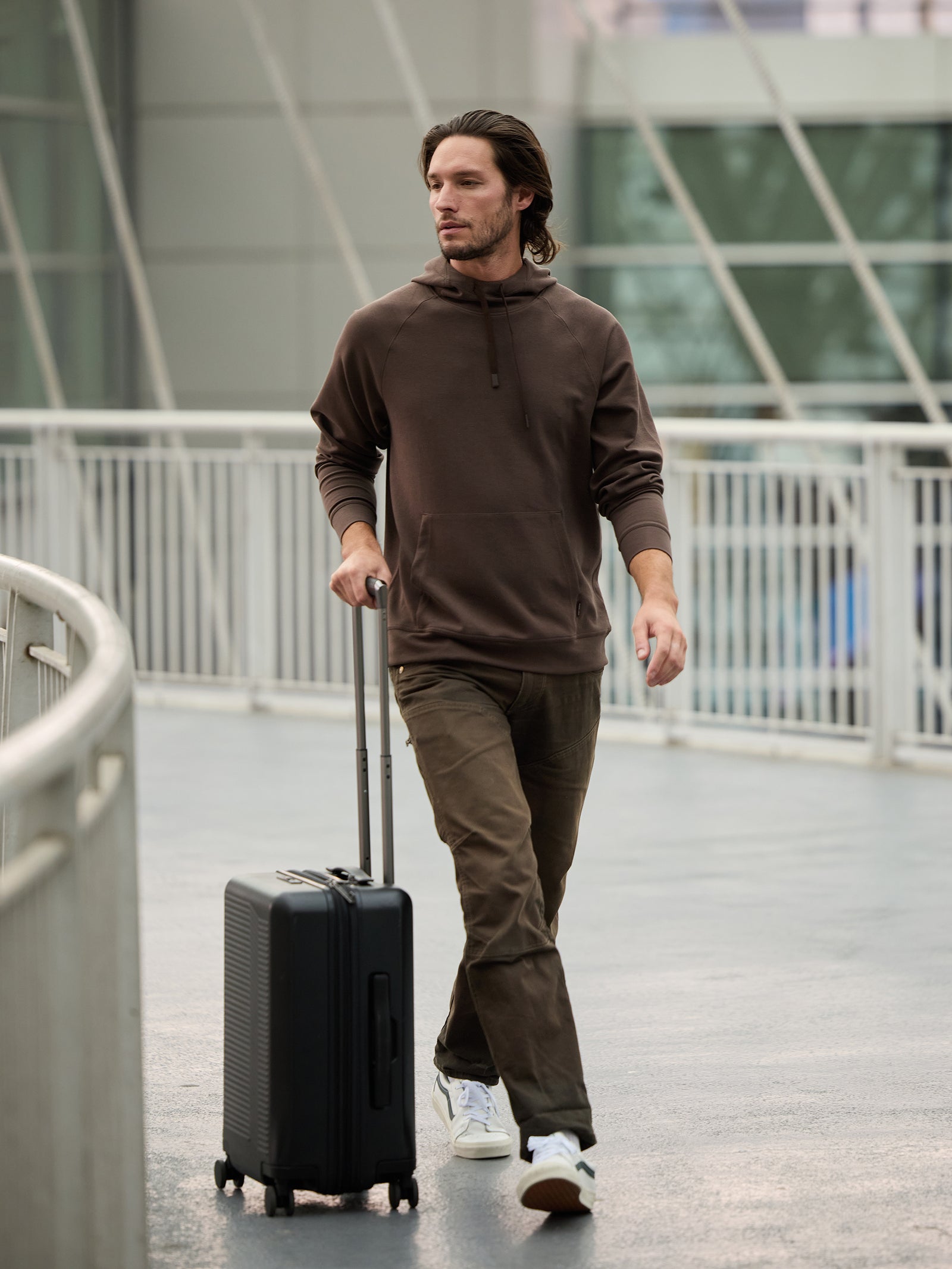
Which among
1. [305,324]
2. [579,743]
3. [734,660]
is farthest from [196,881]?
[305,324]

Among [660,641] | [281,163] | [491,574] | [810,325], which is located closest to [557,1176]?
[660,641]

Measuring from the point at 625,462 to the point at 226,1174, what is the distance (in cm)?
145

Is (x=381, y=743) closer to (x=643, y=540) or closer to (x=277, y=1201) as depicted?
(x=643, y=540)

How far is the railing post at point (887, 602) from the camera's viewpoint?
8.48 metres

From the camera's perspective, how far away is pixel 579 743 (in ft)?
12.5

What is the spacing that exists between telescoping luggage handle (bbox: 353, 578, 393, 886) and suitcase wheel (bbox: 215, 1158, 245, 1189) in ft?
1.90

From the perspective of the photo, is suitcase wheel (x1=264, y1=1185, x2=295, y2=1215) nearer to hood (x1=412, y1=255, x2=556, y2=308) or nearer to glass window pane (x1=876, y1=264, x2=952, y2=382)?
hood (x1=412, y1=255, x2=556, y2=308)

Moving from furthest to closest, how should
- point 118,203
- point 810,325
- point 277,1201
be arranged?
point 810,325 → point 118,203 → point 277,1201

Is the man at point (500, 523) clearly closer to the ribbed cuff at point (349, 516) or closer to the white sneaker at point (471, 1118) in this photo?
the ribbed cuff at point (349, 516)

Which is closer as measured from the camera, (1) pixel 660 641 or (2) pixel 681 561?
(1) pixel 660 641

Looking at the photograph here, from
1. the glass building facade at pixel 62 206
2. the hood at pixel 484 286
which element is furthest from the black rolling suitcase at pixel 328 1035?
the glass building facade at pixel 62 206

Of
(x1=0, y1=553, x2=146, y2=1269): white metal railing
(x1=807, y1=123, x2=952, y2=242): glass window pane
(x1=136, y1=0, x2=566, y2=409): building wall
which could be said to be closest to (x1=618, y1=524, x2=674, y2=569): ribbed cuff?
(x1=0, y1=553, x2=146, y2=1269): white metal railing

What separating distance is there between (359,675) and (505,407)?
54cm

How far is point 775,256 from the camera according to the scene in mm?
18969
